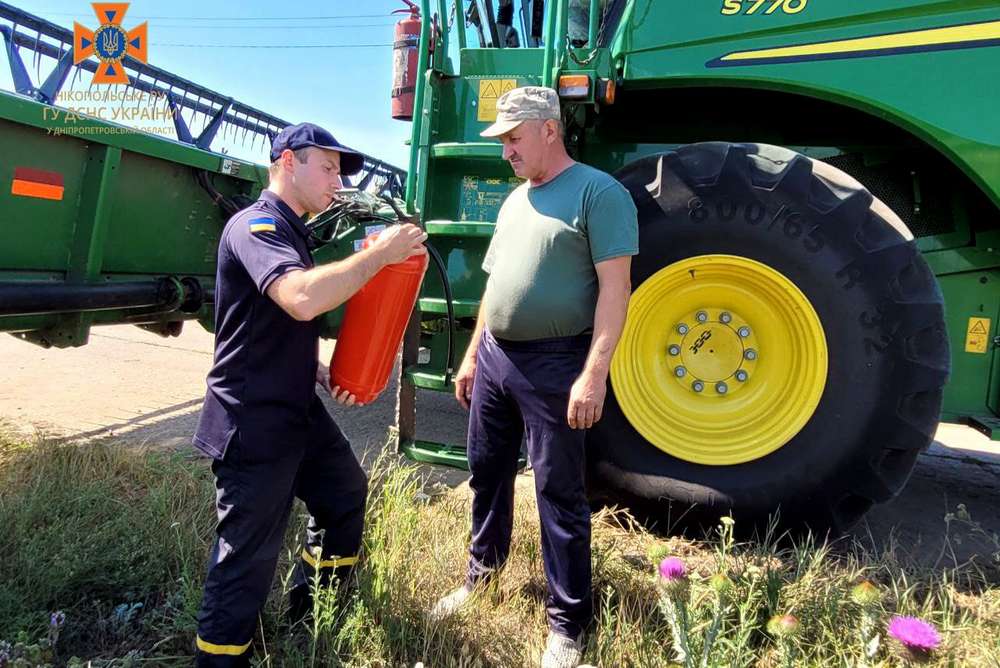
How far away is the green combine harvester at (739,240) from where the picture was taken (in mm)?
2572

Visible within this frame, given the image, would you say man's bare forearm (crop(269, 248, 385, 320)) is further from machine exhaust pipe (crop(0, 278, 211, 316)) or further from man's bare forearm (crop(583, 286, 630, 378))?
machine exhaust pipe (crop(0, 278, 211, 316))

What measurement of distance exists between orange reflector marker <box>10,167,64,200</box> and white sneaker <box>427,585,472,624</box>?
2.47 meters

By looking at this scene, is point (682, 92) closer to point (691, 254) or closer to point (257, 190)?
point (691, 254)

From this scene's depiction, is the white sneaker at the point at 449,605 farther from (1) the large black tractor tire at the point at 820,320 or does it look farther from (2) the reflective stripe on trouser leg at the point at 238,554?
(1) the large black tractor tire at the point at 820,320

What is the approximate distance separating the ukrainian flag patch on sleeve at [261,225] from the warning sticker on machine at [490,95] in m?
1.74

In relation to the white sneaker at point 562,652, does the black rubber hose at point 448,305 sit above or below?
above

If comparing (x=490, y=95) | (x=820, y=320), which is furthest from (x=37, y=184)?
(x=820, y=320)

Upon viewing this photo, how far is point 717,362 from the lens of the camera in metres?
2.83

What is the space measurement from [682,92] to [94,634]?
346 centimetres

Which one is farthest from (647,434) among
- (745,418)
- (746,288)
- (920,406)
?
(920,406)

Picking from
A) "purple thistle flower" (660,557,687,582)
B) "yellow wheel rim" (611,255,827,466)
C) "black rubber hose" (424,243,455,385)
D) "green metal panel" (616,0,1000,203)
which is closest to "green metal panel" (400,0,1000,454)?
"green metal panel" (616,0,1000,203)

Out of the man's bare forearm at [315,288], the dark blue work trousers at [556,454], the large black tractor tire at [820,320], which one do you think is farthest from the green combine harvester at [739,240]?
the man's bare forearm at [315,288]

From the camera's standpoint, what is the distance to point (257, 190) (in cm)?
408

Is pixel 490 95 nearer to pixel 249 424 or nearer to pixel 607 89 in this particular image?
pixel 607 89
